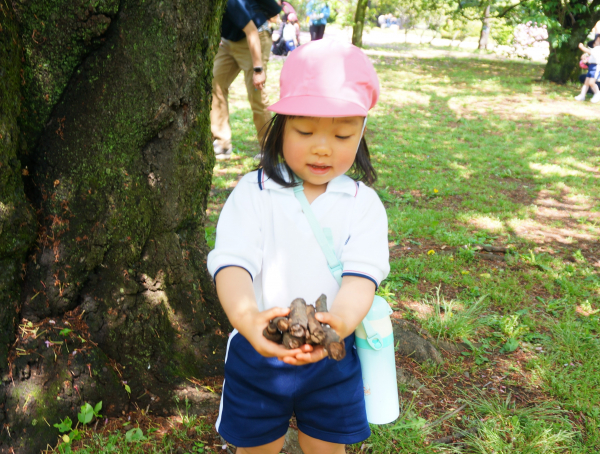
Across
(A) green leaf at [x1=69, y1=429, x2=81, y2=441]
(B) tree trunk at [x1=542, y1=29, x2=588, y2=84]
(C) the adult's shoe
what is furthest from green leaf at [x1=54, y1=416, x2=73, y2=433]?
(B) tree trunk at [x1=542, y1=29, x2=588, y2=84]

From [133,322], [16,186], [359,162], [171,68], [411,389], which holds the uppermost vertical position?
[171,68]

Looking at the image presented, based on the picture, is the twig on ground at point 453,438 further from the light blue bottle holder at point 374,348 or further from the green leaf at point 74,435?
the green leaf at point 74,435

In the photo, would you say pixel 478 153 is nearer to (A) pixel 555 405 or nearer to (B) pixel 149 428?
(A) pixel 555 405

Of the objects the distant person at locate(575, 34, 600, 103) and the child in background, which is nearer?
the distant person at locate(575, 34, 600, 103)

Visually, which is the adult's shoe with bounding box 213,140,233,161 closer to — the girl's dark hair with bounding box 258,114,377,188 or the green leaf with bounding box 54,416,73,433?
the green leaf with bounding box 54,416,73,433

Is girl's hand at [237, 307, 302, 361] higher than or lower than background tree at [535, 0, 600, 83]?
lower

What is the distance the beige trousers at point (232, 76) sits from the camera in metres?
5.50

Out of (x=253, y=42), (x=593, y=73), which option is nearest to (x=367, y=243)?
(x=253, y=42)

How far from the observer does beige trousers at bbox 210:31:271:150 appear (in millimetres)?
5504

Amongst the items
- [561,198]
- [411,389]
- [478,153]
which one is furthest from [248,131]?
[411,389]

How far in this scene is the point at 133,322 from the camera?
218 centimetres

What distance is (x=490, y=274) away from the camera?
12.5 feet

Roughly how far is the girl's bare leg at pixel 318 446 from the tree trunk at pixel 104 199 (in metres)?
0.85

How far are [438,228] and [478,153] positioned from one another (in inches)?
123
